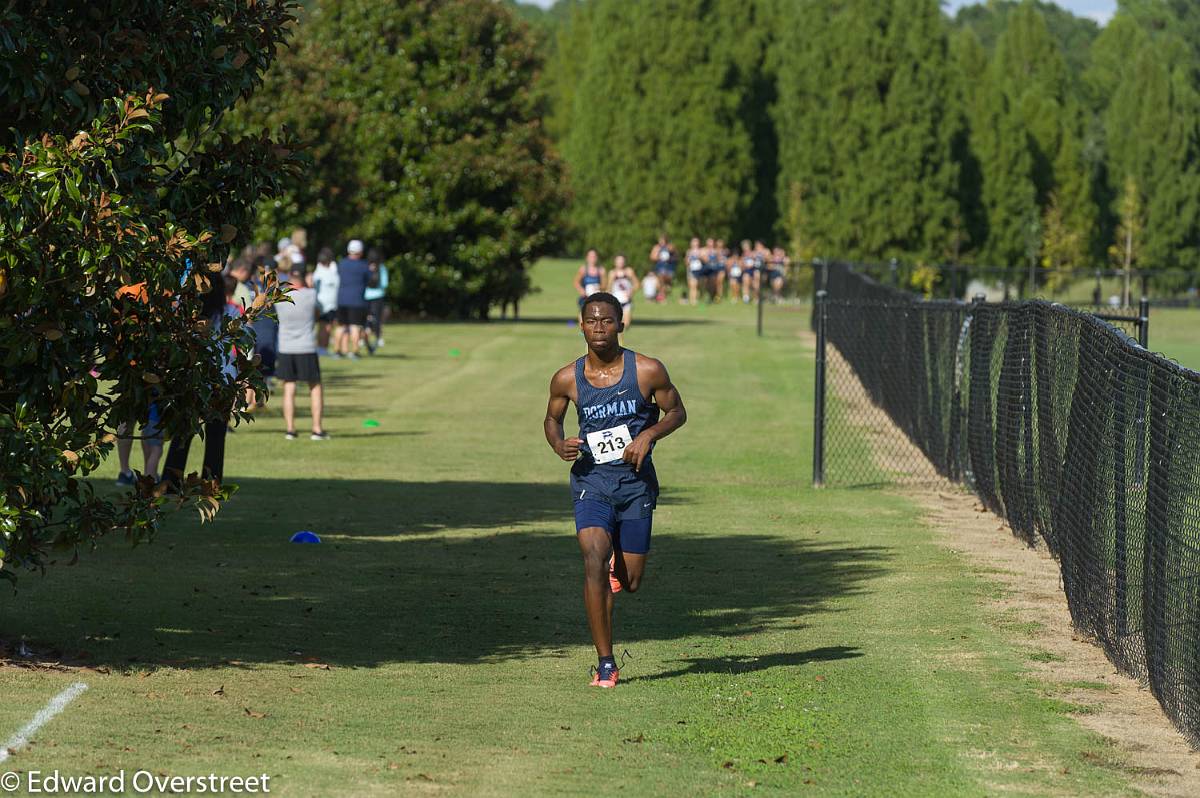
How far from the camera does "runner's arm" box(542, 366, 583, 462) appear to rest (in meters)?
8.88

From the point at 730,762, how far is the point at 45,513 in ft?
11.2

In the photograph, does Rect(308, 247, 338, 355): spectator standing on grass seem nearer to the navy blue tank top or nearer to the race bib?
the navy blue tank top

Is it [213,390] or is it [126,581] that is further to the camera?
[126,581]

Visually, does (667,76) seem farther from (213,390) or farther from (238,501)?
(213,390)

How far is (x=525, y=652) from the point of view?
991cm

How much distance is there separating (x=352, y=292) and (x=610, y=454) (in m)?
24.3

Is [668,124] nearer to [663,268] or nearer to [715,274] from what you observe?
[715,274]

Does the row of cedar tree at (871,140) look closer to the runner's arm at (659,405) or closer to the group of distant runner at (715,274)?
the group of distant runner at (715,274)

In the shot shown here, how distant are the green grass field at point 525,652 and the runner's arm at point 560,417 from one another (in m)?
1.10

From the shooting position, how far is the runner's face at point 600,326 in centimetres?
888

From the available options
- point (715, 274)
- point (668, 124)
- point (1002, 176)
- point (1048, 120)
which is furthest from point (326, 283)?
Answer: point (1048, 120)

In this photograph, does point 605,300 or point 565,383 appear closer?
point 605,300

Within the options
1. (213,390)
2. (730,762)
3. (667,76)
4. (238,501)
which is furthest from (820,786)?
(667,76)

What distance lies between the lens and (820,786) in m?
7.23
